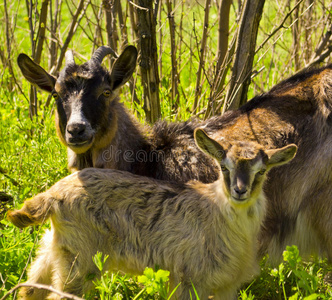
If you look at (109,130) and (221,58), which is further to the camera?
(221,58)

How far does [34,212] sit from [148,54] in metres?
2.41

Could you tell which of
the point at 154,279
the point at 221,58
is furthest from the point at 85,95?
the point at 221,58

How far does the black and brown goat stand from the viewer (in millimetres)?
4586

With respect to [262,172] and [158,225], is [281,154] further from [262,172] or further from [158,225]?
[158,225]

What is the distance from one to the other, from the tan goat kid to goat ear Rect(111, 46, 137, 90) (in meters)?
1.23

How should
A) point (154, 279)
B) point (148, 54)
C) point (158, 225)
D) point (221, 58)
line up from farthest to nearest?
1. point (221, 58)
2. point (148, 54)
3. point (158, 225)
4. point (154, 279)

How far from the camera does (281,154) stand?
3.76m

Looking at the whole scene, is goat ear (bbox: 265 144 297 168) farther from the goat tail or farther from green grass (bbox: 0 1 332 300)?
the goat tail

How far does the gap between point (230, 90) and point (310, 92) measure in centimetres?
129

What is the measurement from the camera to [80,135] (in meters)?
4.42

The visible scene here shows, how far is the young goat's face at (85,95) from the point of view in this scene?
448 centimetres

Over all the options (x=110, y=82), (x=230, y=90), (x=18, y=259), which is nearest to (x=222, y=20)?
(x=230, y=90)

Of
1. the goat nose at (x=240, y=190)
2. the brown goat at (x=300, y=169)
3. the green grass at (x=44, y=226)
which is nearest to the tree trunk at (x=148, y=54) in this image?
the green grass at (x=44, y=226)

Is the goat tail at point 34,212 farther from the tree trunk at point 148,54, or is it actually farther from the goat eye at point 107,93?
the tree trunk at point 148,54
